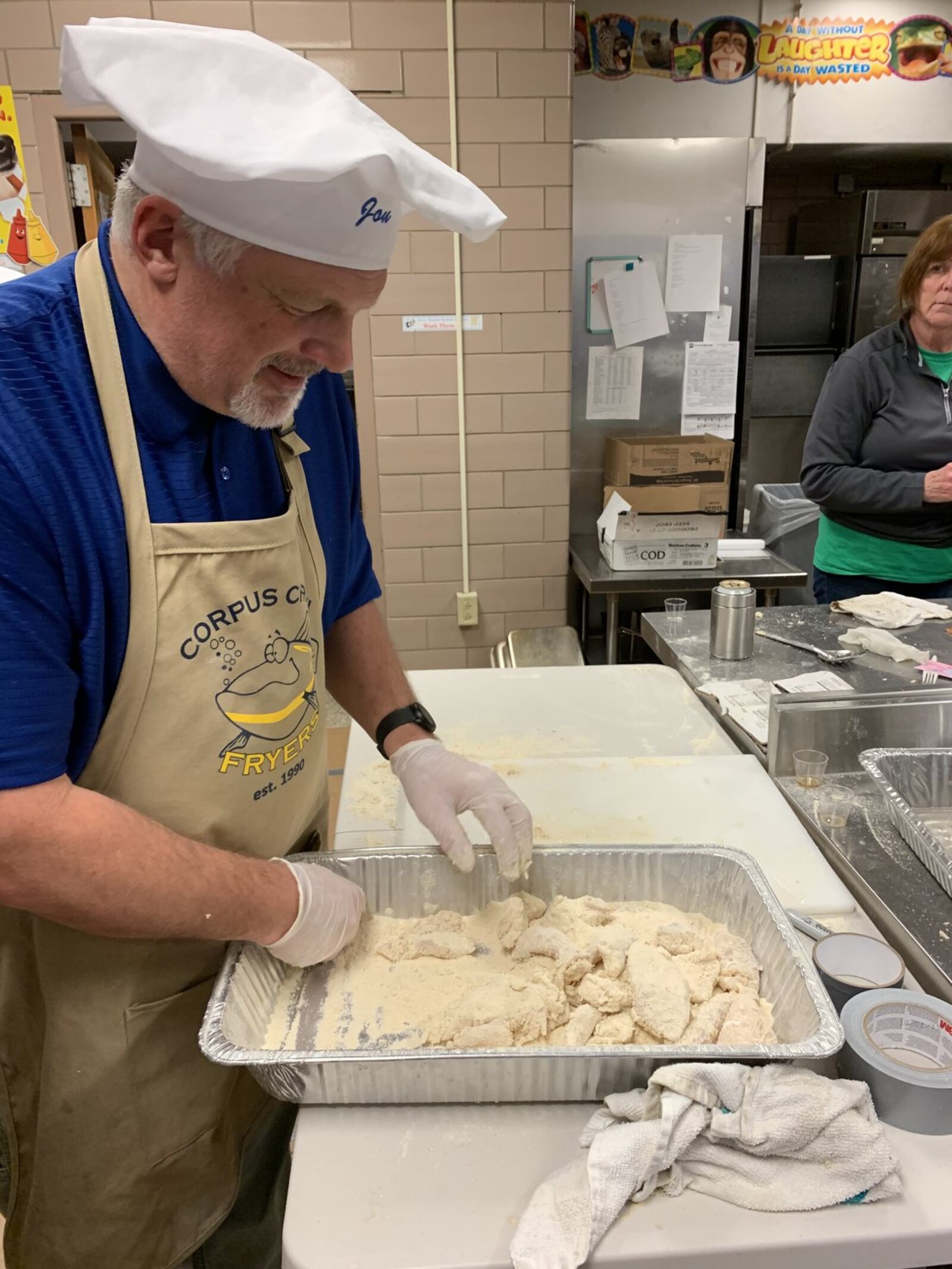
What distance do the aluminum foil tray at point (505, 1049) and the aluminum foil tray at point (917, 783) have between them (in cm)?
43

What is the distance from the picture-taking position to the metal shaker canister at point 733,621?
7.01 feet

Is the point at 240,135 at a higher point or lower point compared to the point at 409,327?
higher

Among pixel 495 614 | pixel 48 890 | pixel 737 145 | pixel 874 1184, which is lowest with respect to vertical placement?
pixel 495 614

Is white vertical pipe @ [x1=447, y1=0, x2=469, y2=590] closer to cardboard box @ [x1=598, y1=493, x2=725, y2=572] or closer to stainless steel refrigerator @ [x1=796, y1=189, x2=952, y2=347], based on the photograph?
cardboard box @ [x1=598, y1=493, x2=725, y2=572]

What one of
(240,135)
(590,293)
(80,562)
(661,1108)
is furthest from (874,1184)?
(590,293)

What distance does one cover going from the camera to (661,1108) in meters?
0.82

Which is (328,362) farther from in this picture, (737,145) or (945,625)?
(737,145)

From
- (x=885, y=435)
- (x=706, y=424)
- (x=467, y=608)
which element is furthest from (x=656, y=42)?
(x=467, y=608)

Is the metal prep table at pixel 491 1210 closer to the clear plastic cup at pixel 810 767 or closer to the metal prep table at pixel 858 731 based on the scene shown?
the metal prep table at pixel 858 731

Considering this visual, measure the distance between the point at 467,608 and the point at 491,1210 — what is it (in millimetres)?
2869

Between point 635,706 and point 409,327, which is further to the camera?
point 409,327

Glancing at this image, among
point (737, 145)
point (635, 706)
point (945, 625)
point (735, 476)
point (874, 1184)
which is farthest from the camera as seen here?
point (735, 476)

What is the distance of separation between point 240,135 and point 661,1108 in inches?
40.0

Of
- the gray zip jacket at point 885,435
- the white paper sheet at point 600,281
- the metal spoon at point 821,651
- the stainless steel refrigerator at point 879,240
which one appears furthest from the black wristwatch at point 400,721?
the stainless steel refrigerator at point 879,240
